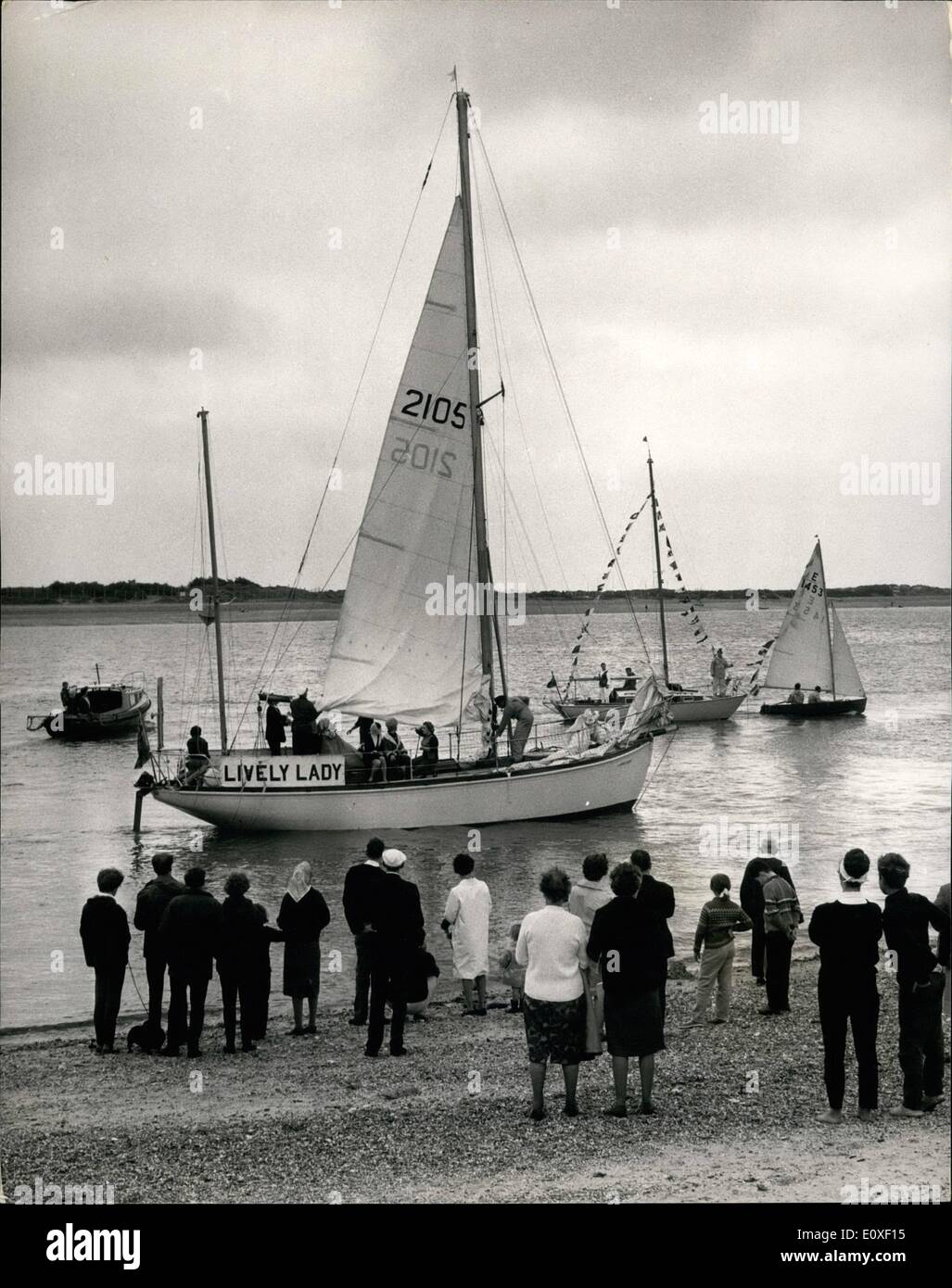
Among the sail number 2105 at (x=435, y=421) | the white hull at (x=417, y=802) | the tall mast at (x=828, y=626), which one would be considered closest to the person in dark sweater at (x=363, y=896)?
the sail number 2105 at (x=435, y=421)

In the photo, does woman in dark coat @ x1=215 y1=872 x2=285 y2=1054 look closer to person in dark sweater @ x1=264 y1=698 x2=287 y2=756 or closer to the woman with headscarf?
the woman with headscarf

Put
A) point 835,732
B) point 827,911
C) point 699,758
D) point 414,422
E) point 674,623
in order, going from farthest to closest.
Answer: point 674,623 → point 835,732 → point 699,758 → point 414,422 → point 827,911

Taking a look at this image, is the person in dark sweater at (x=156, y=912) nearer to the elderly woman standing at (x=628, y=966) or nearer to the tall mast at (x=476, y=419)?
the elderly woman standing at (x=628, y=966)

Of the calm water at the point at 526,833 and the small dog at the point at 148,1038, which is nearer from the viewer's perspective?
the small dog at the point at 148,1038

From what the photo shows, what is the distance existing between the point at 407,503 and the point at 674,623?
179m

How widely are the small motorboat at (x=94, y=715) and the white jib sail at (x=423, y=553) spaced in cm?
3027

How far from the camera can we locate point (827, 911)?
24.8ft

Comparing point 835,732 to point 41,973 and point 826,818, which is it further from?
point 41,973

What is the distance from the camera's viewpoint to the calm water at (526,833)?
1706 cm

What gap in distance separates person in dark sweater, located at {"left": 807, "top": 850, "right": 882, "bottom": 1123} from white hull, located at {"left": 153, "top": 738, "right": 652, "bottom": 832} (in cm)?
1523

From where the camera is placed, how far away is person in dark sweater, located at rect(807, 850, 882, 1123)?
24.6 feet

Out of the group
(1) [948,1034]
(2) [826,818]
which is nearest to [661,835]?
(2) [826,818]

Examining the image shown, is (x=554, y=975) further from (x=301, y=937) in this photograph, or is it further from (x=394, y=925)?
(x=301, y=937)

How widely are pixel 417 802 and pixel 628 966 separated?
15.8 metres
